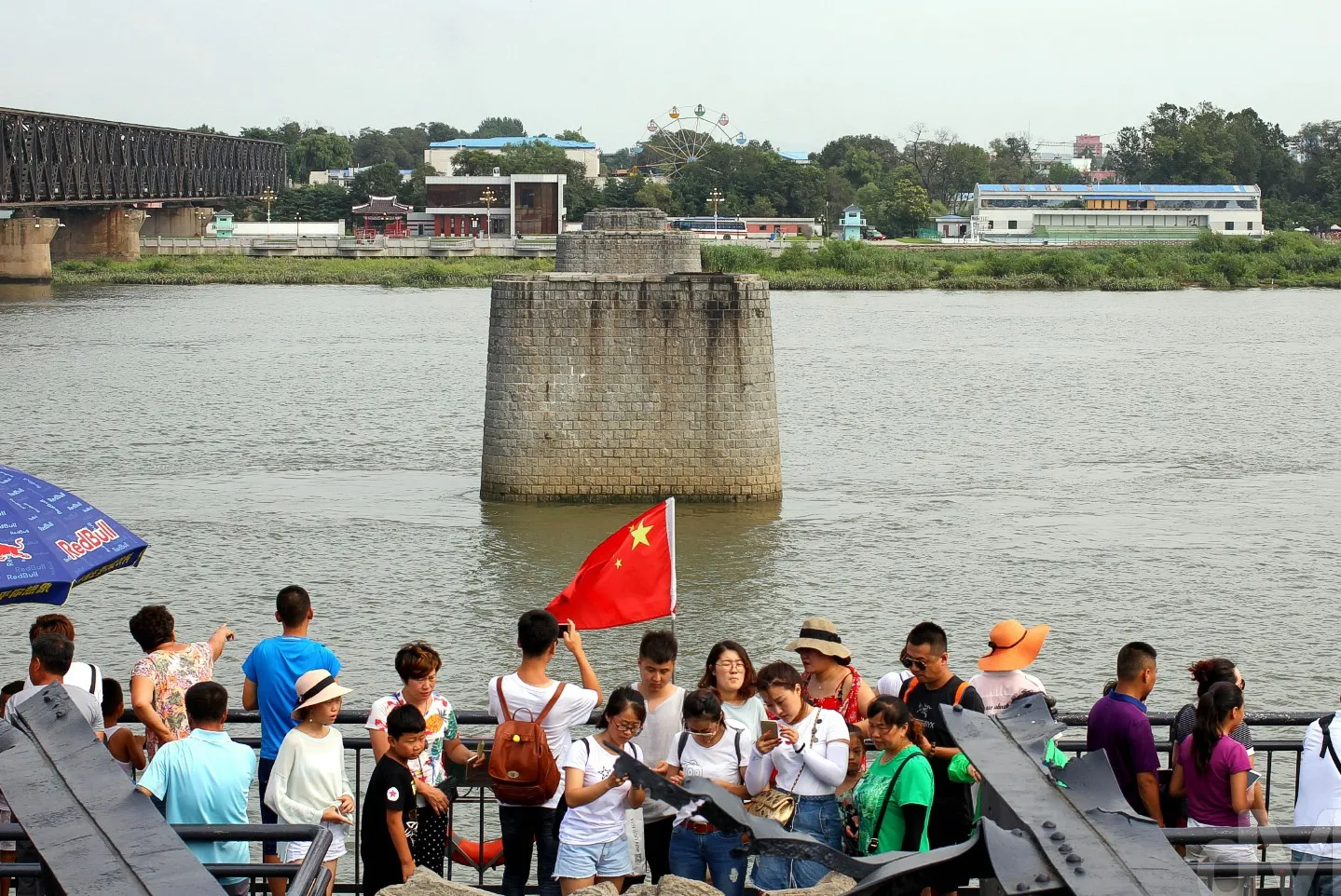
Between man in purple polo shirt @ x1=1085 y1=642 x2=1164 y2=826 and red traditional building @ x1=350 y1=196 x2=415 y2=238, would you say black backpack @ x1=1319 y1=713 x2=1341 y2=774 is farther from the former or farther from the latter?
red traditional building @ x1=350 y1=196 x2=415 y2=238

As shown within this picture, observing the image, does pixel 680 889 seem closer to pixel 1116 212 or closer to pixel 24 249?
pixel 24 249

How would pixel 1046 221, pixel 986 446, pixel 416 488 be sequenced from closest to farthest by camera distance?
pixel 416 488 < pixel 986 446 < pixel 1046 221

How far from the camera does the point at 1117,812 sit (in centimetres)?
365

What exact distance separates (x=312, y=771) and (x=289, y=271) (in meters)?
86.7

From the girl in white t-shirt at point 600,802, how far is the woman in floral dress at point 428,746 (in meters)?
0.45

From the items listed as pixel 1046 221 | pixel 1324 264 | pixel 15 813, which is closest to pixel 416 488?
pixel 15 813

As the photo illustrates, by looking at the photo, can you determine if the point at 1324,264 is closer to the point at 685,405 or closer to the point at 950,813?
the point at 685,405

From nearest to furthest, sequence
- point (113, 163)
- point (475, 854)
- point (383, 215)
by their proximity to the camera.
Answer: point (475, 854)
point (113, 163)
point (383, 215)

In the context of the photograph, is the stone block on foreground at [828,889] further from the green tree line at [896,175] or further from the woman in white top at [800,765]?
the green tree line at [896,175]

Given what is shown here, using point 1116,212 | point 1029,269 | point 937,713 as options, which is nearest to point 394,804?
point 937,713

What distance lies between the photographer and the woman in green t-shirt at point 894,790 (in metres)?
5.85

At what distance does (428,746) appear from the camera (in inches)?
254

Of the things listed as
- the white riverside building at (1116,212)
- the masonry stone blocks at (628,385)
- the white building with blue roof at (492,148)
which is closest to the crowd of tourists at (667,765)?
the masonry stone blocks at (628,385)

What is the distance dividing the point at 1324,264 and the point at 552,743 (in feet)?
296
